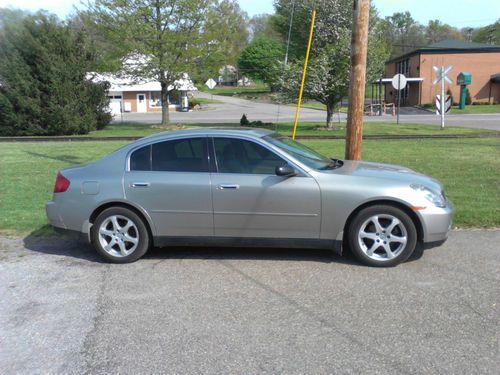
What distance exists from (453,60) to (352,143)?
4885 cm

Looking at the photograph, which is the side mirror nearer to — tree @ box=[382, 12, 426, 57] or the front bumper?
the front bumper

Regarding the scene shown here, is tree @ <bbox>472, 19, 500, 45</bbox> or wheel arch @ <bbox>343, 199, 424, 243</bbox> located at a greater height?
tree @ <bbox>472, 19, 500, 45</bbox>

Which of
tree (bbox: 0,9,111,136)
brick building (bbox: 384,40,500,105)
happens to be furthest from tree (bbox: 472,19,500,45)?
tree (bbox: 0,9,111,136)

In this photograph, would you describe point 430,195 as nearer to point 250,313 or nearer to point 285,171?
point 285,171

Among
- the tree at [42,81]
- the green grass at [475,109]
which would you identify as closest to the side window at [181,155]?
the tree at [42,81]

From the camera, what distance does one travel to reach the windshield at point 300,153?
5.60 metres

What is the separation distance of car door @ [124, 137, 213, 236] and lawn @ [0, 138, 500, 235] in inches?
90.4

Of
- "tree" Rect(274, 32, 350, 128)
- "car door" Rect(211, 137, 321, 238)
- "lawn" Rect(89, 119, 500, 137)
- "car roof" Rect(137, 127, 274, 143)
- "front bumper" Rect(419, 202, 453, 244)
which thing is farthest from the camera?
"tree" Rect(274, 32, 350, 128)

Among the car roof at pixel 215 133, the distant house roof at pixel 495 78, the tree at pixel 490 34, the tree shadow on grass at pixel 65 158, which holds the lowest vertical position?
the tree shadow on grass at pixel 65 158

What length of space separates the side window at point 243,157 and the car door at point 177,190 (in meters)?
0.18

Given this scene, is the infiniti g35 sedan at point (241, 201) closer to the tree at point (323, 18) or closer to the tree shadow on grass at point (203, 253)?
the tree shadow on grass at point (203, 253)

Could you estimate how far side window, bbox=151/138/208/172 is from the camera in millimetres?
5562

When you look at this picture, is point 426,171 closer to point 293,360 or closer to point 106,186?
point 106,186

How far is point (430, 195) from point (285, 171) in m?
1.58
